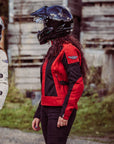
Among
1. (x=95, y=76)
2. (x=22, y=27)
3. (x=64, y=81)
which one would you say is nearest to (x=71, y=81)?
(x=64, y=81)

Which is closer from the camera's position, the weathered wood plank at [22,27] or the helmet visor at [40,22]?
the helmet visor at [40,22]

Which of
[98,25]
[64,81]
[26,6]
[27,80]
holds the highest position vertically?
[64,81]

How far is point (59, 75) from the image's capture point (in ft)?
7.98

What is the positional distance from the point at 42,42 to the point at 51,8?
1.06 feet

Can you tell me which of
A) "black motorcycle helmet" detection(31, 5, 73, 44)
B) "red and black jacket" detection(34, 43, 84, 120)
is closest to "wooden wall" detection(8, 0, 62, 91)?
"black motorcycle helmet" detection(31, 5, 73, 44)

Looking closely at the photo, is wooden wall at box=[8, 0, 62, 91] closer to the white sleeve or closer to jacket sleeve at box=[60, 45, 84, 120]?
the white sleeve

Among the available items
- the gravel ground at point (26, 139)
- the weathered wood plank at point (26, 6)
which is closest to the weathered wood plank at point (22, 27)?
the weathered wood plank at point (26, 6)

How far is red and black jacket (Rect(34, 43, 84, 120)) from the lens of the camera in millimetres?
2344

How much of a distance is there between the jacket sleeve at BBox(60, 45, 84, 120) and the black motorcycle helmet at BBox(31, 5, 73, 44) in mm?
228

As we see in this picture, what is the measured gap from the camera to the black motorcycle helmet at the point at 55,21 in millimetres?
2516

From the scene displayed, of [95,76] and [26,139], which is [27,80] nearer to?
[95,76]

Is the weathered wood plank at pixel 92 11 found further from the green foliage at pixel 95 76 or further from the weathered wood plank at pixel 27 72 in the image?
the weathered wood plank at pixel 27 72

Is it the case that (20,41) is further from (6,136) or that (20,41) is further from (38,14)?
(38,14)

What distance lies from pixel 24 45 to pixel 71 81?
8.52 m
